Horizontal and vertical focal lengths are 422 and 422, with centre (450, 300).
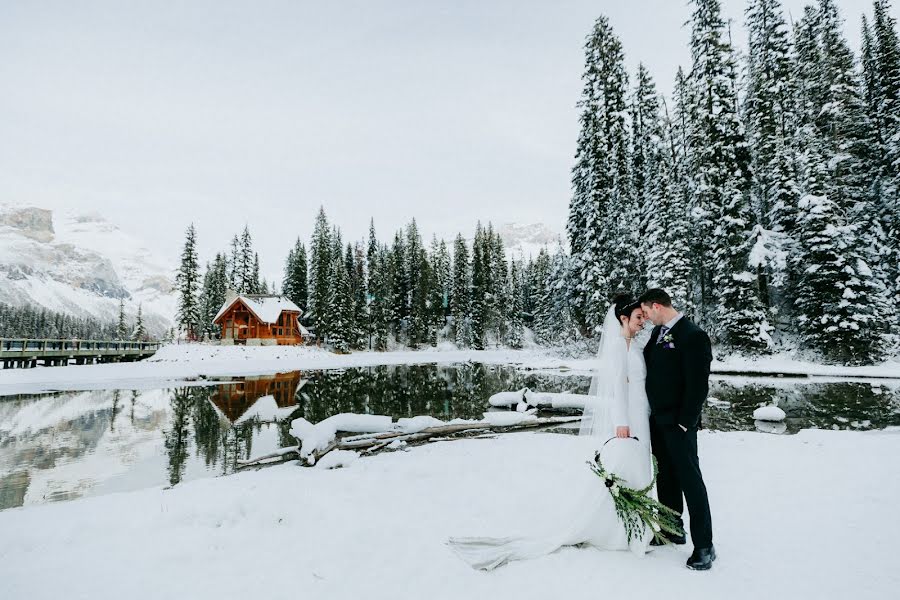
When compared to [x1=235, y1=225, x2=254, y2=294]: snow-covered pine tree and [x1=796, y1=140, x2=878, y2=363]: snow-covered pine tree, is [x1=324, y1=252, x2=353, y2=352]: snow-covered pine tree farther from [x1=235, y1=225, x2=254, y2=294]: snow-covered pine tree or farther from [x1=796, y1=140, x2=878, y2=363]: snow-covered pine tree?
[x1=796, y1=140, x2=878, y2=363]: snow-covered pine tree

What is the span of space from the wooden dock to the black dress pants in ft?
121

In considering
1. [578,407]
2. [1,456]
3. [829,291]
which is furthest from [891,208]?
[1,456]

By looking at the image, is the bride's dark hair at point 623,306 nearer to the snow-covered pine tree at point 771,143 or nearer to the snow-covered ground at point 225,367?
the snow-covered ground at point 225,367

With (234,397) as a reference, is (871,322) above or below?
above

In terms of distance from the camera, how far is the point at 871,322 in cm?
2247

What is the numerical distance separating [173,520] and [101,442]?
8.10 metres

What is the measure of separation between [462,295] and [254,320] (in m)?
28.4

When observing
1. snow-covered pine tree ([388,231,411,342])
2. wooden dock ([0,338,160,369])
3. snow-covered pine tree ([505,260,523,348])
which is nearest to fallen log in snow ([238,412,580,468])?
wooden dock ([0,338,160,369])

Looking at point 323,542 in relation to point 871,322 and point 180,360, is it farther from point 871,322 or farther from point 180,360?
point 180,360

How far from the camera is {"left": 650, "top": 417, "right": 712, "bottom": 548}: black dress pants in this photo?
12.1 ft

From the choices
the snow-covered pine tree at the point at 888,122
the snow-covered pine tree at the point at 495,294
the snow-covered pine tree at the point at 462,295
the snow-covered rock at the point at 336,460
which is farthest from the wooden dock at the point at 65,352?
the snow-covered pine tree at the point at 888,122

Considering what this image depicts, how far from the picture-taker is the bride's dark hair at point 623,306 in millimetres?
4252

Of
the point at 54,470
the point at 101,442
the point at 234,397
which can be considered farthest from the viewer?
the point at 234,397

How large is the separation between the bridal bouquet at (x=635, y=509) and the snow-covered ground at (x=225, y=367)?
2314cm
